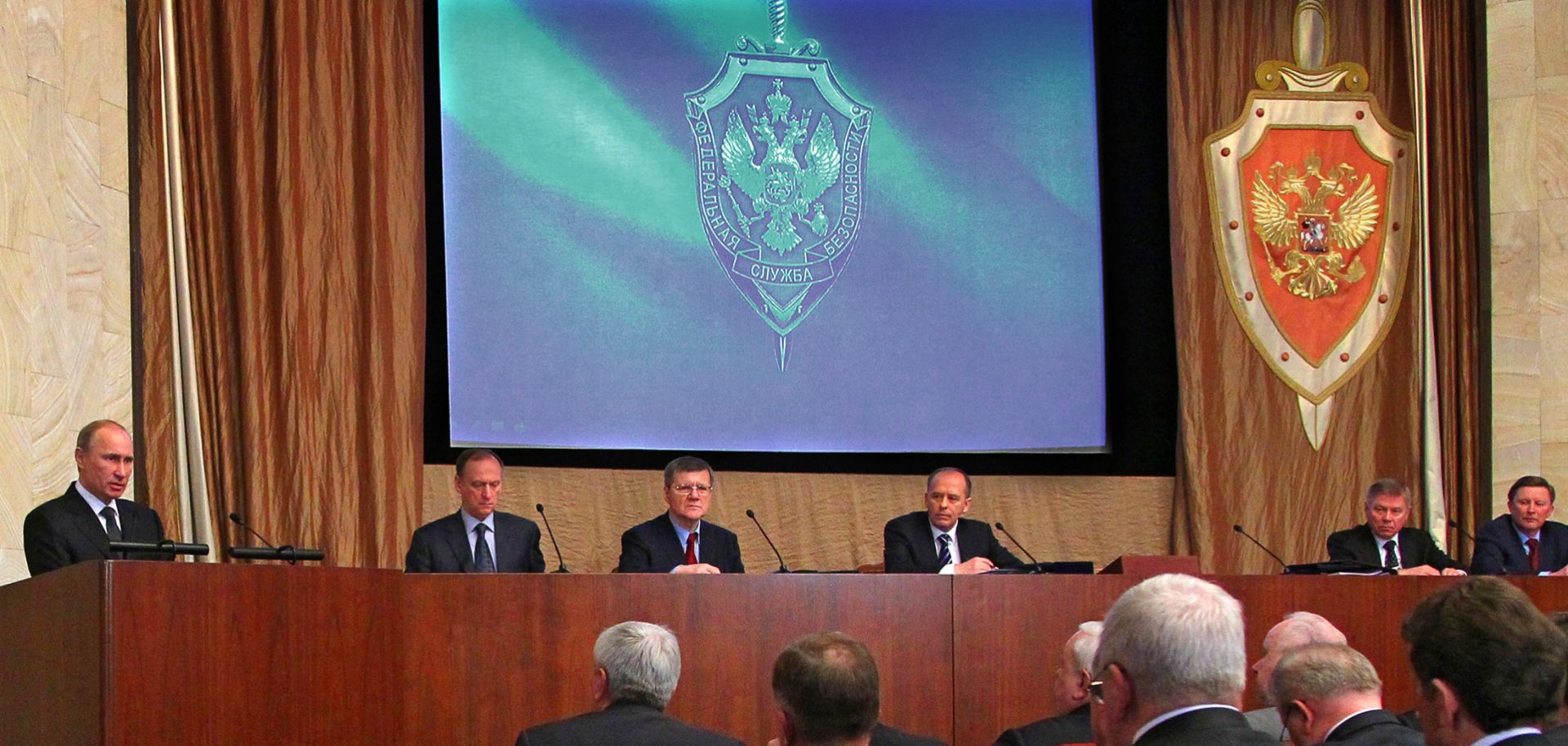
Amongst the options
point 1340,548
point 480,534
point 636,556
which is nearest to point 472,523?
point 480,534

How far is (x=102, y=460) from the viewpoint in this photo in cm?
539

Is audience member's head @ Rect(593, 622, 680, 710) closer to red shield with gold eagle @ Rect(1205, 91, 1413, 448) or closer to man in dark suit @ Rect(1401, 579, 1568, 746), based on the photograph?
man in dark suit @ Rect(1401, 579, 1568, 746)

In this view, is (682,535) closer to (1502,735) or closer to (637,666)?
(637,666)

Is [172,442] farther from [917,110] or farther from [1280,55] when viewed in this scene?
[1280,55]

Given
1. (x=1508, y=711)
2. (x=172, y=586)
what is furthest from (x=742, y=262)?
(x=1508, y=711)

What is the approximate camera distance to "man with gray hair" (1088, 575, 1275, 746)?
2.15 metres

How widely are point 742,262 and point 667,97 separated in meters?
0.81

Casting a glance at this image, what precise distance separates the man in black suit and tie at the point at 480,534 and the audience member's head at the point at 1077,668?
2721mm

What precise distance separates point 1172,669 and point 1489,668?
1.65 ft

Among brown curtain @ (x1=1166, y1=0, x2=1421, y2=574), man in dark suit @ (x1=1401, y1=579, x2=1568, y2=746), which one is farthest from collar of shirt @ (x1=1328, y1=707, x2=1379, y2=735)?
brown curtain @ (x1=1166, y1=0, x2=1421, y2=574)

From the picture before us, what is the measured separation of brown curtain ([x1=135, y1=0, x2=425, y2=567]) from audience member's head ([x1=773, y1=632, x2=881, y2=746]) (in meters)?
4.42

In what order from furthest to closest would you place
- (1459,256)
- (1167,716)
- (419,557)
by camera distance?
(1459,256)
(419,557)
(1167,716)

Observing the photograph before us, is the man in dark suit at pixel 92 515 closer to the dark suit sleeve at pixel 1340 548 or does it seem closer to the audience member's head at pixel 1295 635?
the audience member's head at pixel 1295 635

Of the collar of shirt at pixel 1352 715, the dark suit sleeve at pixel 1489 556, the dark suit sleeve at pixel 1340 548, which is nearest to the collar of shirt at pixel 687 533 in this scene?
the dark suit sleeve at pixel 1340 548
